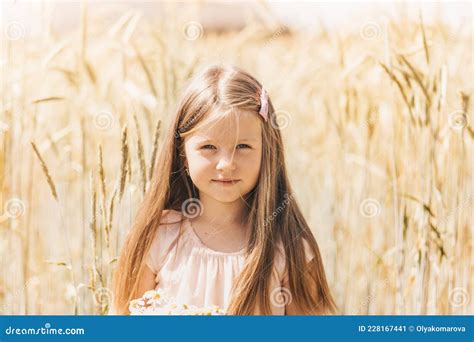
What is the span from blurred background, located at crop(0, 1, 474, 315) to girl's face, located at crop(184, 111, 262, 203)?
168 millimetres

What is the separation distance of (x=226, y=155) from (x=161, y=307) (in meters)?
0.38

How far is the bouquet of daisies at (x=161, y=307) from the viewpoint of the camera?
1456mm

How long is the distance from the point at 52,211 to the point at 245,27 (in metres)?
0.74

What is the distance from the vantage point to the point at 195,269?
5.16ft

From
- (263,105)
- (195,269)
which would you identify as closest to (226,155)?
Answer: (263,105)

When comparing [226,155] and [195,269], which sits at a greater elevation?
[226,155]

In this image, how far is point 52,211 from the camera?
1.83m

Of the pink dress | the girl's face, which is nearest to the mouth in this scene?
the girl's face

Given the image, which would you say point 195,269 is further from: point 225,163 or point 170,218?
point 225,163

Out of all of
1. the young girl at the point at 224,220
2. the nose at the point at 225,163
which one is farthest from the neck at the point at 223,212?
the nose at the point at 225,163

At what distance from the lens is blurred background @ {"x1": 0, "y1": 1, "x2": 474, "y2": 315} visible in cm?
174

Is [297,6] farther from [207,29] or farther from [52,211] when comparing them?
[52,211]

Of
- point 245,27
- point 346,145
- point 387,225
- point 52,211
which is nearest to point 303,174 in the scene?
point 346,145
